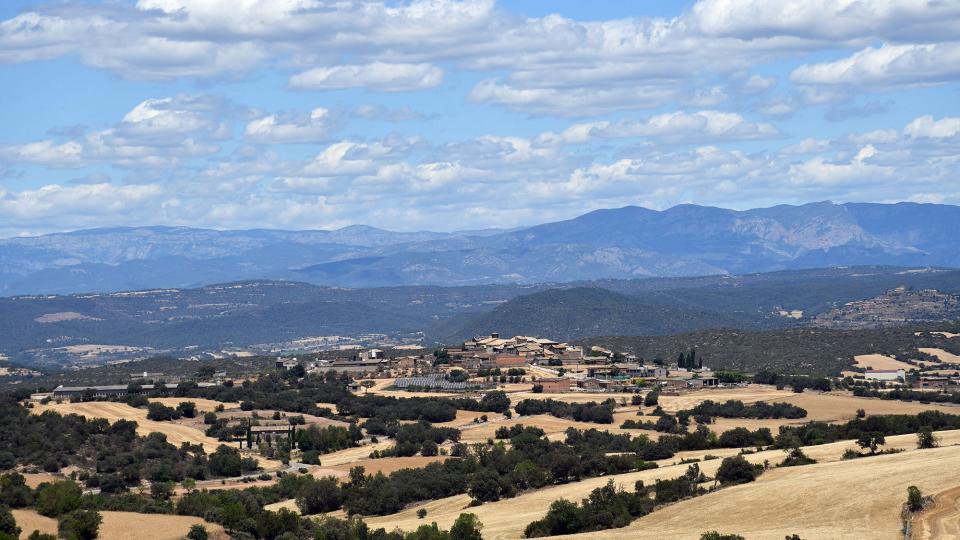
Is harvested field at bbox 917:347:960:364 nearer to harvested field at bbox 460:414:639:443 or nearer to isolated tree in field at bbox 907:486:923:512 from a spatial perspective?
harvested field at bbox 460:414:639:443

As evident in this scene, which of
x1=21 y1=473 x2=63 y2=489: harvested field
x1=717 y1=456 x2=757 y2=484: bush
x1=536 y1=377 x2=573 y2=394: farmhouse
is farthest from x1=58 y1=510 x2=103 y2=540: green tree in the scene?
x1=536 y1=377 x2=573 y2=394: farmhouse

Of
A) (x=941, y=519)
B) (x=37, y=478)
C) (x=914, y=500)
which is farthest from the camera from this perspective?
(x=37, y=478)

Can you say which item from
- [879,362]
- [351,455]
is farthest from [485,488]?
[879,362]

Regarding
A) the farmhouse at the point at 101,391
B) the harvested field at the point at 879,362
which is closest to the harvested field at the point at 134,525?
the farmhouse at the point at 101,391

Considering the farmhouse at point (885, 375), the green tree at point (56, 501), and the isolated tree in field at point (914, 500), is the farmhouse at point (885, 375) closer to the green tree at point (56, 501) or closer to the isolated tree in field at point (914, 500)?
the isolated tree in field at point (914, 500)

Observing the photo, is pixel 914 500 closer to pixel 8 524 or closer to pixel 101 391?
pixel 8 524
